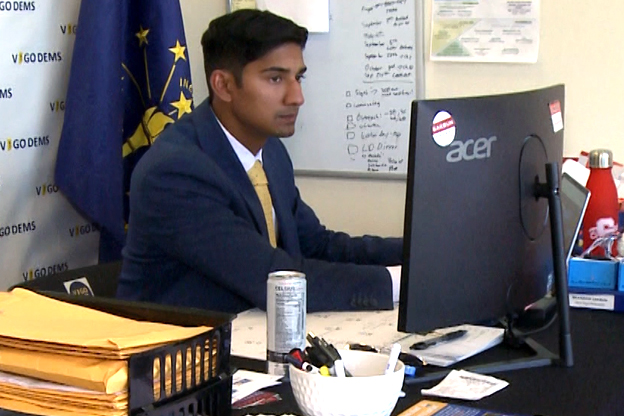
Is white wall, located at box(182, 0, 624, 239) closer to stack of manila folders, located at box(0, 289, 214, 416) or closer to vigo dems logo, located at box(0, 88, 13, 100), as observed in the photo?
vigo dems logo, located at box(0, 88, 13, 100)

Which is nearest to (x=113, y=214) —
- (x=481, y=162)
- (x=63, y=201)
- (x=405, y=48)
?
(x=63, y=201)

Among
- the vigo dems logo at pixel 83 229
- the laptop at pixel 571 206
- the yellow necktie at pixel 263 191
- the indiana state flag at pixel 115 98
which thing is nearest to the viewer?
the laptop at pixel 571 206

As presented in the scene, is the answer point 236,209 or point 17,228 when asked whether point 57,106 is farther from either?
point 236,209

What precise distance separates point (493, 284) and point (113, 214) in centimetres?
182

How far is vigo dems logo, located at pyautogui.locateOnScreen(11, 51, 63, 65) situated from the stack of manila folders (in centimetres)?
188

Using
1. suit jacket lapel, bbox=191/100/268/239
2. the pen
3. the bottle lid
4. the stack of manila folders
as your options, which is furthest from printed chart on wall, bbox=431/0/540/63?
the stack of manila folders

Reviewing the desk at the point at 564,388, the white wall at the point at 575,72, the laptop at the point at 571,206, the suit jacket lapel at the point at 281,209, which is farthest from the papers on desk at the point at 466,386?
the white wall at the point at 575,72

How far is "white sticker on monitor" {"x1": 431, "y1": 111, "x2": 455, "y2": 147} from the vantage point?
1.50m

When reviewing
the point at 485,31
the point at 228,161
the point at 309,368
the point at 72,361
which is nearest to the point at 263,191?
the point at 228,161

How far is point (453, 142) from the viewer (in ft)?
5.03

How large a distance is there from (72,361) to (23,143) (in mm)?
2034

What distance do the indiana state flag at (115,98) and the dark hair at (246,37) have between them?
639 mm

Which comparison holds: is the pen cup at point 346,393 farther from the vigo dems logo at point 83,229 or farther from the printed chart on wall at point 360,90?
the vigo dems logo at point 83,229

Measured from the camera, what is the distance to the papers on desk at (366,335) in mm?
1741
